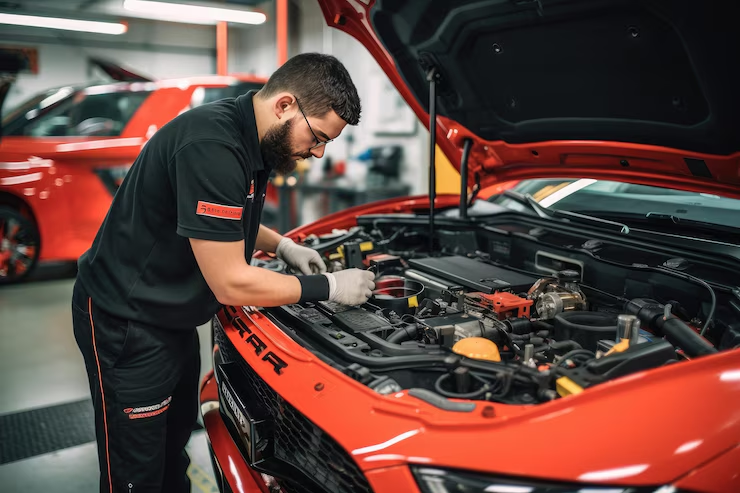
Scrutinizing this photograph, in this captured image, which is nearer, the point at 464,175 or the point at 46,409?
the point at 464,175

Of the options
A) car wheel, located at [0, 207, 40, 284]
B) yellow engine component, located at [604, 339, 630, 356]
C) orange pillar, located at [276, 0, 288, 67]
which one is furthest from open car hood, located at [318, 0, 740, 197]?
orange pillar, located at [276, 0, 288, 67]

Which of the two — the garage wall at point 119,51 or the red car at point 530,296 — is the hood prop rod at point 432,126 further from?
the garage wall at point 119,51

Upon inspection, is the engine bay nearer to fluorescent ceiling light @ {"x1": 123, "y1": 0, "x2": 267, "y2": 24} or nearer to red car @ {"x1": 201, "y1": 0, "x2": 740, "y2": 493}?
red car @ {"x1": 201, "y1": 0, "x2": 740, "y2": 493}

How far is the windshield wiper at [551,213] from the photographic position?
197cm

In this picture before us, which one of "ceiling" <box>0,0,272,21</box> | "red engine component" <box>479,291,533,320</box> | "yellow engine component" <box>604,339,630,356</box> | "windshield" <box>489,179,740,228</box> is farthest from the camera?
"ceiling" <box>0,0,272,21</box>

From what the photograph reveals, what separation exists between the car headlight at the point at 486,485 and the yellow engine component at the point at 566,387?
18 cm

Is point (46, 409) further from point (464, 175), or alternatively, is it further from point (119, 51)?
point (119, 51)

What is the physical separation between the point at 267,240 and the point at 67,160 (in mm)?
3263

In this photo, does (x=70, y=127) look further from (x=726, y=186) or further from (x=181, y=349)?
(x=726, y=186)

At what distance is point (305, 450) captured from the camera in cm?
122

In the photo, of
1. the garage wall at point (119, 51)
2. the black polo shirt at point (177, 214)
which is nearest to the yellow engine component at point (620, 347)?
the black polo shirt at point (177, 214)

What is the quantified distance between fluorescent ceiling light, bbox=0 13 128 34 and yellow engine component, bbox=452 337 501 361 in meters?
11.1

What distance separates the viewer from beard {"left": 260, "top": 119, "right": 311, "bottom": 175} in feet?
5.03

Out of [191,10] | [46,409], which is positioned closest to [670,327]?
[46,409]
